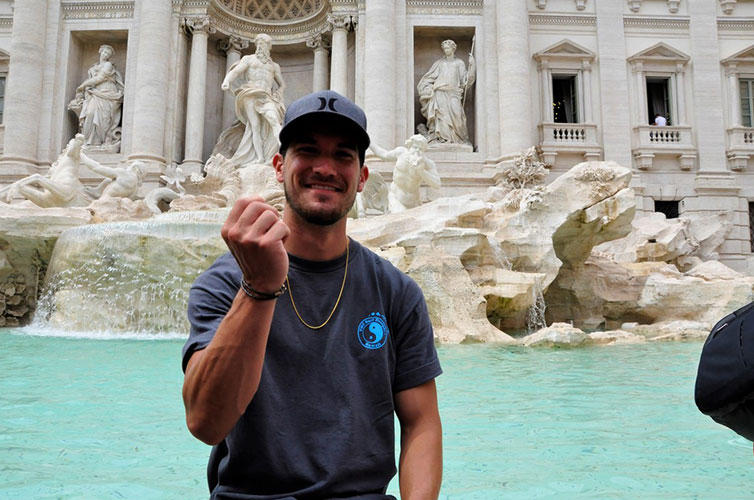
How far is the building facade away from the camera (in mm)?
15633

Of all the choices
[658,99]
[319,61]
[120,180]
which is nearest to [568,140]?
[658,99]

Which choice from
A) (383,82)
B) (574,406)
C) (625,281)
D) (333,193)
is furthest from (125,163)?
(333,193)

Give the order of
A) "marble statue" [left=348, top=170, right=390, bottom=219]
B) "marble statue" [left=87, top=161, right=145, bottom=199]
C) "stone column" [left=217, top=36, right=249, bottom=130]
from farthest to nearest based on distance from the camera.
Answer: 1. "stone column" [left=217, top=36, right=249, bottom=130]
2. "marble statue" [left=87, top=161, right=145, bottom=199]
3. "marble statue" [left=348, top=170, right=390, bottom=219]

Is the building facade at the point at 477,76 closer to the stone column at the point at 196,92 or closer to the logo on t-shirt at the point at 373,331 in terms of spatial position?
the stone column at the point at 196,92

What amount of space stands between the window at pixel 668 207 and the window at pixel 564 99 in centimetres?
342

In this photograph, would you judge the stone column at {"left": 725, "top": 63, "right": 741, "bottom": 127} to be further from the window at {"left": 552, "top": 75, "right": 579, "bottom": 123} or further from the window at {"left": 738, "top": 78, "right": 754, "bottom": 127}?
the window at {"left": 552, "top": 75, "right": 579, "bottom": 123}

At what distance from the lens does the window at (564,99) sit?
17375 mm

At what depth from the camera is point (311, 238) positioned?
1240 mm

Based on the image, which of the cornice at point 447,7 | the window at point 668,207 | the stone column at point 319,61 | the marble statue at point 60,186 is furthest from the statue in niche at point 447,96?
the marble statue at point 60,186

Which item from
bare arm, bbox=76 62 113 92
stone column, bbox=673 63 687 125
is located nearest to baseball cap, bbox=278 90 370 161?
bare arm, bbox=76 62 113 92

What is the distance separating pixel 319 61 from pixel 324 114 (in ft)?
55.6

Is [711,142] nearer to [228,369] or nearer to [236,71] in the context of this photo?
[236,71]

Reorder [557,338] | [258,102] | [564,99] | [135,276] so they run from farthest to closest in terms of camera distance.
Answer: [564,99]
[258,102]
[135,276]
[557,338]

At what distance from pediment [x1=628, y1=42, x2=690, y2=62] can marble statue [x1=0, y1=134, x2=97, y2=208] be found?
15041mm
